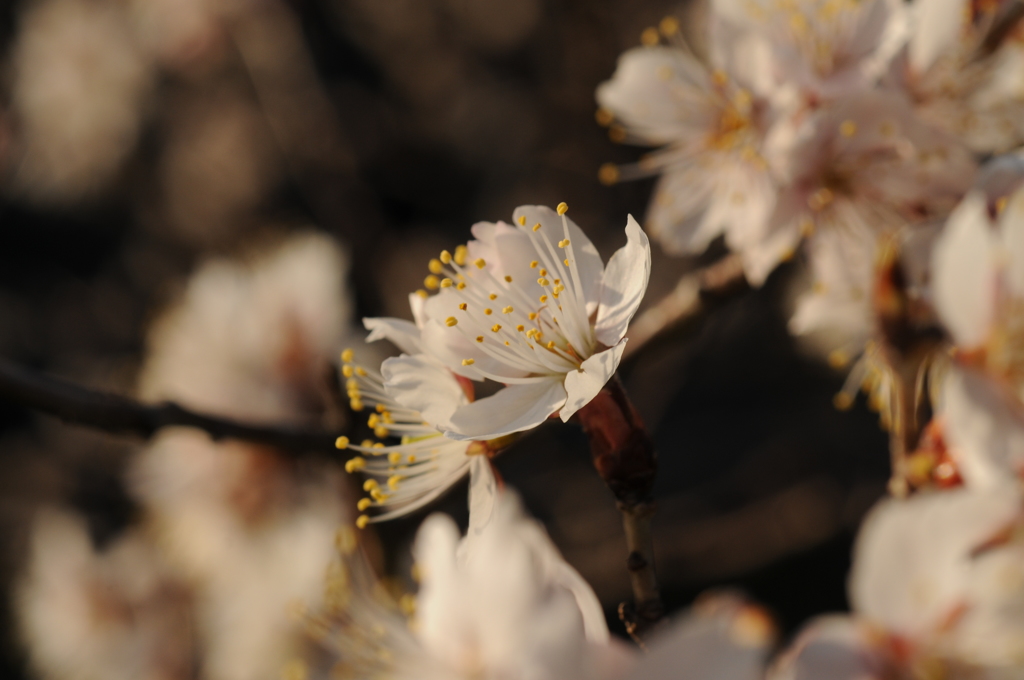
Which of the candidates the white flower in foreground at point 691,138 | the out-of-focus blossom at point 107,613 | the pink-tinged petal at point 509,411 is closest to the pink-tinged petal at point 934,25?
the white flower in foreground at point 691,138

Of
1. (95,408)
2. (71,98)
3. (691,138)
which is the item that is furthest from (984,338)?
(71,98)

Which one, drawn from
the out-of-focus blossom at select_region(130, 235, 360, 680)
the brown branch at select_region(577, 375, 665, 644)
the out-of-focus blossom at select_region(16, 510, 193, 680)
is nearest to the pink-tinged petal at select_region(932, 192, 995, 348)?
the brown branch at select_region(577, 375, 665, 644)

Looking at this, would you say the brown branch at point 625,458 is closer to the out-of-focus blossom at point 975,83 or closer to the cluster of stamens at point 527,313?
the cluster of stamens at point 527,313

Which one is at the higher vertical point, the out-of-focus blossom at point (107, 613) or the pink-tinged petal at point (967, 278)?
the pink-tinged petal at point (967, 278)

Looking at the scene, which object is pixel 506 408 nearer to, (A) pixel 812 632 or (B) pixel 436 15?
(A) pixel 812 632

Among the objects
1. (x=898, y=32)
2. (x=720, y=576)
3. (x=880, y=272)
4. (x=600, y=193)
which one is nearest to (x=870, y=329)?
(x=880, y=272)

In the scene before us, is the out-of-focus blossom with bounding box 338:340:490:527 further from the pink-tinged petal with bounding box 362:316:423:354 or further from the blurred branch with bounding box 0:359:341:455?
the blurred branch with bounding box 0:359:341:455

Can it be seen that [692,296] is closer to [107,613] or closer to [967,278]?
[967,278]

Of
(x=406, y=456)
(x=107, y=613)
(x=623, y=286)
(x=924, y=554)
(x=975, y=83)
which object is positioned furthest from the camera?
(x=107, y=613)
